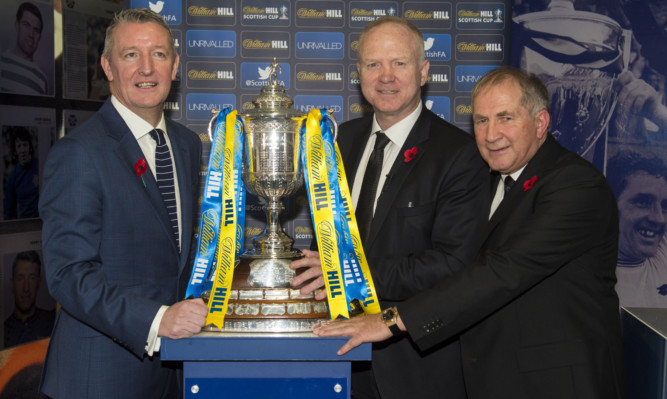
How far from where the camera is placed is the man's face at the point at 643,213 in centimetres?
436

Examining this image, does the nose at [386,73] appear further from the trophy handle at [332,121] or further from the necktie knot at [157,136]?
the necktie knot at [157,136]

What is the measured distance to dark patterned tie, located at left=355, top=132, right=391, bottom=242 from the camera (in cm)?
232

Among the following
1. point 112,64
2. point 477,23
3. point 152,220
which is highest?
point 477,23

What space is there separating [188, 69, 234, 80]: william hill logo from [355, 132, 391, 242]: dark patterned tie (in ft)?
6.46

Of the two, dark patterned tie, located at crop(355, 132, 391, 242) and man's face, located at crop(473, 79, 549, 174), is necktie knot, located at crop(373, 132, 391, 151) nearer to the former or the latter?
dark patterned tie, located at crop(355, 132, 391, 242)

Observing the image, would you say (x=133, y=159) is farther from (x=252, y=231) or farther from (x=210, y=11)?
(x=210, y=11)

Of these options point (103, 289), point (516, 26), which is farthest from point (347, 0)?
point (103, 289)

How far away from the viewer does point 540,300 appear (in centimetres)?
200

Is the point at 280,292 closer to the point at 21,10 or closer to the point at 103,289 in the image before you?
the point at 103,289

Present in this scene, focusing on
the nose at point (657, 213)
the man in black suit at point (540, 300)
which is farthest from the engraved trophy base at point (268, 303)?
the nose at point (657, 213)

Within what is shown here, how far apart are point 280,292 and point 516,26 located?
3.25 metres

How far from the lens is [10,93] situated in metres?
4.19

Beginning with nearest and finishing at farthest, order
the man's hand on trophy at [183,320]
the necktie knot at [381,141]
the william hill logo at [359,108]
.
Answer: the man's hand on trophy at [183,320], the necktie knot at [381,141], the william hill logo at [359,108]

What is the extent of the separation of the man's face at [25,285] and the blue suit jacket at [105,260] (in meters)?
2.55
